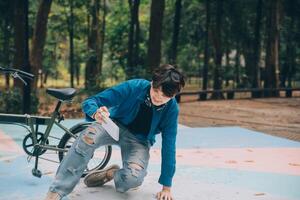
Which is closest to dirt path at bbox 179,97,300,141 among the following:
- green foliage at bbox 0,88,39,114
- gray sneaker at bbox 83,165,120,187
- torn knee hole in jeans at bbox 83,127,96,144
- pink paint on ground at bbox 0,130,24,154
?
green foliage at bbox 0,88,39,114

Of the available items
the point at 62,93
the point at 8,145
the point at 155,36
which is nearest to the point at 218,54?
the point at 155,36

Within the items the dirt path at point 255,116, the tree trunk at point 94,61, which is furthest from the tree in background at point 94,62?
the dirt path at point 255,116

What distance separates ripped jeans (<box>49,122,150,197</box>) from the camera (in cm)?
412

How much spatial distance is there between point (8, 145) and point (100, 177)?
306cm

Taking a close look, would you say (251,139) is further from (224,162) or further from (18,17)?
(18,17)

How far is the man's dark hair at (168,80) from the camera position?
13.1 ft

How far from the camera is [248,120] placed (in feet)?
40.6

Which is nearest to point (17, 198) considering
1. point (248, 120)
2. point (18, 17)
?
point (248, 120)

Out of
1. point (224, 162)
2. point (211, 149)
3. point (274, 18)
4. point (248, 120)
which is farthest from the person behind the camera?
point (274, 18)

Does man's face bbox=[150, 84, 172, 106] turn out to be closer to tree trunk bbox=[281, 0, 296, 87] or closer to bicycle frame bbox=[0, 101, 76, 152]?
bicycle frame bbox=[0, 101, 76, 152]

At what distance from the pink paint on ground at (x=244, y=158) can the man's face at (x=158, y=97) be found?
257 cm

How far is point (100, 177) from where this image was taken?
4.99 metres

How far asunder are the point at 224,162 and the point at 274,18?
610 inches

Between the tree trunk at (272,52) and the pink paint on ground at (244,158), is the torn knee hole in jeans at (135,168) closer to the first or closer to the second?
the pink paint on ground at (244,158)
